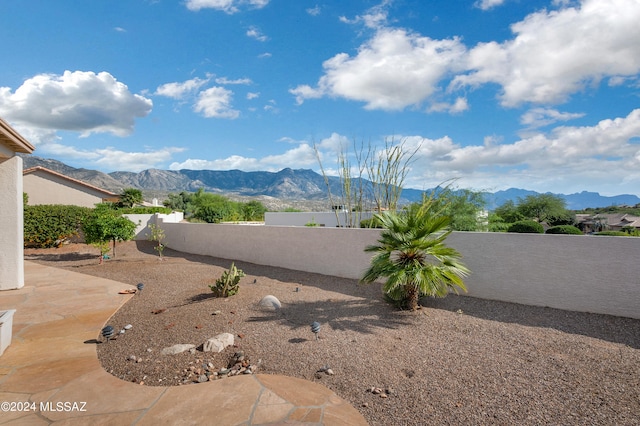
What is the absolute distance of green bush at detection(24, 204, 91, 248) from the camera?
1324 centimetres

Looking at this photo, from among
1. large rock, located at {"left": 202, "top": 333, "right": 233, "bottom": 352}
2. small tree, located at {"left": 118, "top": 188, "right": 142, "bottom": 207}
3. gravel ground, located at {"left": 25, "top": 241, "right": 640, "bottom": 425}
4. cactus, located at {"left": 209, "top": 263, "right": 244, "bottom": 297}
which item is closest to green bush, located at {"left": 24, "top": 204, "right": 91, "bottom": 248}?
gravel ground, located at {"left": 25, "top": 241, "right": 640, "bottom": 425}

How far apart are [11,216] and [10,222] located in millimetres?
125

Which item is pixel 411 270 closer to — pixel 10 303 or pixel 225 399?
pixel 225 399

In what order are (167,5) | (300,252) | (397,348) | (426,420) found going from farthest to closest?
(300,252) → (167,5) → (397,348) → (426,420)

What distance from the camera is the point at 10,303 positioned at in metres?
6.01

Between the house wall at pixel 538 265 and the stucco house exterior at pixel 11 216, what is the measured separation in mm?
6428

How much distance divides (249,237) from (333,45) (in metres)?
6.60

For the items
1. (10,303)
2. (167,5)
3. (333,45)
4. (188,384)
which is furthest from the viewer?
(333,45)

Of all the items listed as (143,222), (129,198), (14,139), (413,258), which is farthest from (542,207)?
(129,198)

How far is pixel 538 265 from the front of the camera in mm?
5918

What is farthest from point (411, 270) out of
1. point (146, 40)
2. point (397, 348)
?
point (146, 40)

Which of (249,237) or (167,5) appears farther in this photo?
(249,237)

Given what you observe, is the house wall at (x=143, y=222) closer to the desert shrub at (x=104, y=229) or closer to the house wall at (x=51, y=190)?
the desert shrub at (x=104, y=229)

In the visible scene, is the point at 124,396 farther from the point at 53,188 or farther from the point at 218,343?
the point at 53,188
